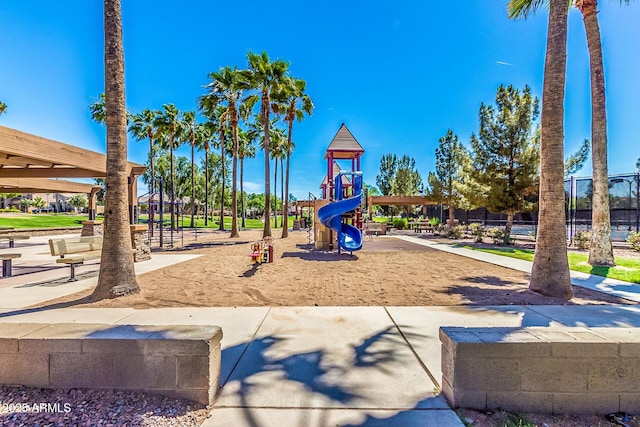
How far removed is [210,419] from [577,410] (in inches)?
125

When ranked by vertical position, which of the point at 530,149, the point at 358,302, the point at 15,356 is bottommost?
the point at 358,302

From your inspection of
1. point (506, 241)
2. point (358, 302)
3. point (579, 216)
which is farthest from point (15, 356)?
point (579, 216)

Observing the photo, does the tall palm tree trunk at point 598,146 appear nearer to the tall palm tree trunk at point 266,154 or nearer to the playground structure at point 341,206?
the playground structure at point 341,206

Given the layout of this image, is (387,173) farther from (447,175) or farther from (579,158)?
(579,158)

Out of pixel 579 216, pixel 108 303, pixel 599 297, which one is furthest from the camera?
pixel 579 216

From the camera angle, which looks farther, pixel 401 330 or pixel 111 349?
pixel 401 330

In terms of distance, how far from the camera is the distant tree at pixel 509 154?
1880cm

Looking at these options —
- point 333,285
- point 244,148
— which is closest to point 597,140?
point 333,285

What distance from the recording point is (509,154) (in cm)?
1927

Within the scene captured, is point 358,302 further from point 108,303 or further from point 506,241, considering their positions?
point 506,241

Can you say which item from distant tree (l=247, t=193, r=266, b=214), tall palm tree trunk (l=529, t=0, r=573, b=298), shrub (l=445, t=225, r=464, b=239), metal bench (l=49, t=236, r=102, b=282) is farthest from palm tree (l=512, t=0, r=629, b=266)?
distant tree (l=247, t=193, r=266, b=214)

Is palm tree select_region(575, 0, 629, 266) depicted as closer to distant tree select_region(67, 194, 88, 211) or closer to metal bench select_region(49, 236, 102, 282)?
metal bench select_region(49, 236, 102, 282)

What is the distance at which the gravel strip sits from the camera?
269 centimetres

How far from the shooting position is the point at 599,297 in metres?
6.77
